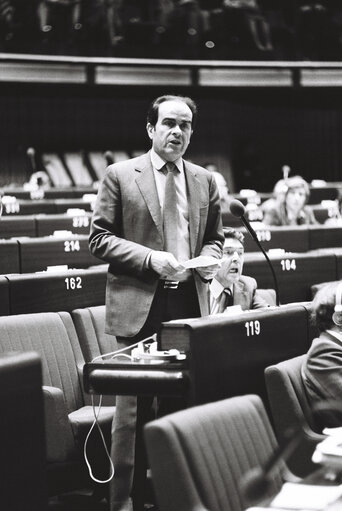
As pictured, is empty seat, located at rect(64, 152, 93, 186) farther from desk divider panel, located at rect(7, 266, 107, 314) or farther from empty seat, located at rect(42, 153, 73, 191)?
desk divider panel, located at rect(7, 266, 107, 314)

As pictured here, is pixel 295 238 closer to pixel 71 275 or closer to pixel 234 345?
pixel 71 275

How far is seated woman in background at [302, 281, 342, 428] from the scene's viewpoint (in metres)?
2.52

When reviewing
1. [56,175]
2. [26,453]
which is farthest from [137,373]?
[56,175]

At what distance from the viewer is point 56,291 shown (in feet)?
11.9

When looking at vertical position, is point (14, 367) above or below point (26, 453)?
above

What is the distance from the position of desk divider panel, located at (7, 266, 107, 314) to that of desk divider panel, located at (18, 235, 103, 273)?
54 cm

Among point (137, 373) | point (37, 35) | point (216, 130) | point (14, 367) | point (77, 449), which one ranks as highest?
point (37, 35)

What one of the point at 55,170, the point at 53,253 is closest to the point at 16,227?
the point at 53,253

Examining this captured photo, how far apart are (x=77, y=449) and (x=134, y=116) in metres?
9.37

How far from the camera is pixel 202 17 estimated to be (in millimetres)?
10375

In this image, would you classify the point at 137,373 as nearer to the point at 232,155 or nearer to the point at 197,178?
the point at 197,178

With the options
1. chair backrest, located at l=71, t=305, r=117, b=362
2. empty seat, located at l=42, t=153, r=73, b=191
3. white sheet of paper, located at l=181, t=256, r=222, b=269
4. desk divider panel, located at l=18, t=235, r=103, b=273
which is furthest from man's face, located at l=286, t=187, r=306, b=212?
empty seat, located at l=42, t=153, r=73, b=191

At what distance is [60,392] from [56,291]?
2.42 feet

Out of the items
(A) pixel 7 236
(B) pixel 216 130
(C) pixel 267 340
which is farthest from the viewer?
(B) pixel 216 130
